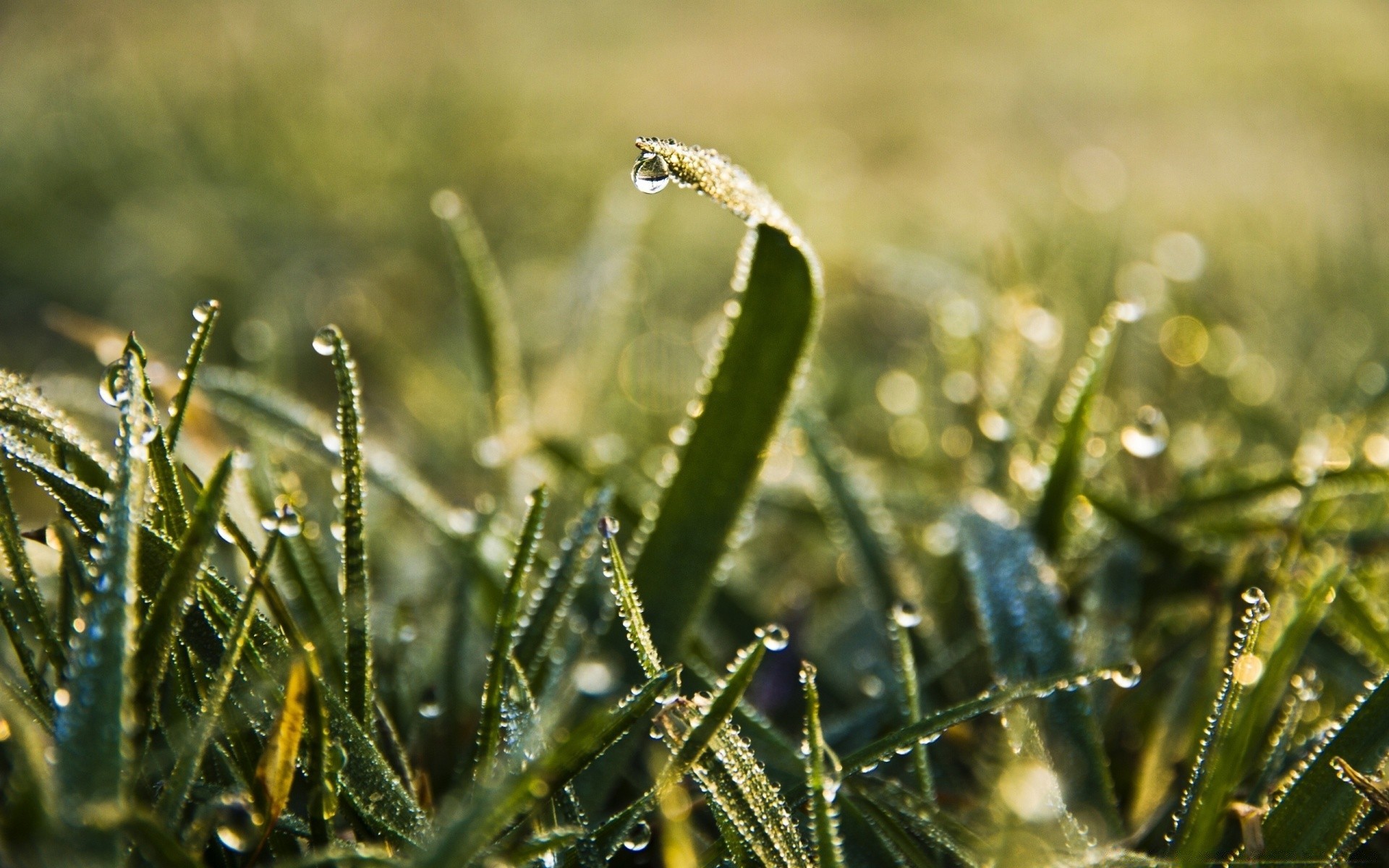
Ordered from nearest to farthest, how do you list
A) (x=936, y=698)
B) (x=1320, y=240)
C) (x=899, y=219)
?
1. (x=936, y=698)
2. (x=1320, y=240)
3. (x=899, y=219)

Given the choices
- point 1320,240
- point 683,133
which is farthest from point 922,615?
point 683,133

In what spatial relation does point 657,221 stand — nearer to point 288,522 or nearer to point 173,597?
point 288,522

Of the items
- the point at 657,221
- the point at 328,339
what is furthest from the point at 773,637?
the point at 657,221

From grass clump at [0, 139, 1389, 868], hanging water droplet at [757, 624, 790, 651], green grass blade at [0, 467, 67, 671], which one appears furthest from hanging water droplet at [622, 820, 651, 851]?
green grass blade at [0, 467, 67, 671]

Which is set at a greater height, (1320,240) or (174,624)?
(1320,240)

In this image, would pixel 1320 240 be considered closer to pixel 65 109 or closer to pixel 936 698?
pixel 936 698

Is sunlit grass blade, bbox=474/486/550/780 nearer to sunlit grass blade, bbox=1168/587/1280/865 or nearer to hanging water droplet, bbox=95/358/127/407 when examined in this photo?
hanging water droplet, bbox=95/358/127/407

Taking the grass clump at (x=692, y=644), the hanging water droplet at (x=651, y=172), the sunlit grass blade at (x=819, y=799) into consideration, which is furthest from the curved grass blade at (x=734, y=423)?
the sunlit grass blade at (x=819, y=799)
